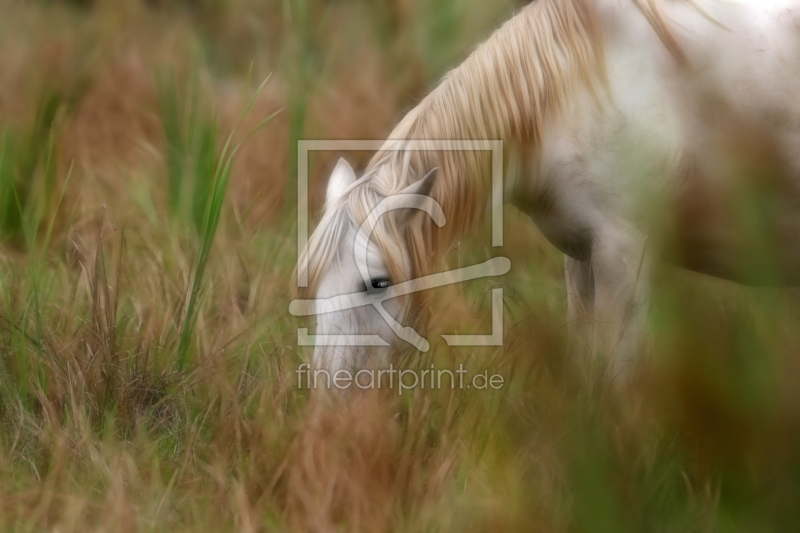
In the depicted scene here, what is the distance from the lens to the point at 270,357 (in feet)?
5.89

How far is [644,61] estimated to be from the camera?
1.73m

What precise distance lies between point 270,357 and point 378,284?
1.25 feet

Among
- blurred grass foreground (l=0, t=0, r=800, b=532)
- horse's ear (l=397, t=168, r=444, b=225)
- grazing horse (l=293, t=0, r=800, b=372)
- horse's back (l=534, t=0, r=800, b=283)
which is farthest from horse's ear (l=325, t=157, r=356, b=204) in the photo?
horse's back (l=534, t=0, r=800, b=283)

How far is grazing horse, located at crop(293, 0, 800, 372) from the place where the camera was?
65.7 inches

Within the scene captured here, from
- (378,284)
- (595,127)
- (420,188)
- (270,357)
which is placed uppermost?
(595,127)

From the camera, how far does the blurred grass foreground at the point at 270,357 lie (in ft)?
2.19

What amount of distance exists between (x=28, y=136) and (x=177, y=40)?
1669 mm

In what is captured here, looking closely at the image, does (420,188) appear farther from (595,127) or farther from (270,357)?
(270,357)

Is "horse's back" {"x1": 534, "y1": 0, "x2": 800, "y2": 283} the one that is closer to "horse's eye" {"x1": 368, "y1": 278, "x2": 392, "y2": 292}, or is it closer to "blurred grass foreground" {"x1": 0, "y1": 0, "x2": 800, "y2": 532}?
"blurred grass foreground" {"x1": 0, "y1": 0, "x2": 800, "y2": 532}

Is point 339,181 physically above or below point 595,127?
below

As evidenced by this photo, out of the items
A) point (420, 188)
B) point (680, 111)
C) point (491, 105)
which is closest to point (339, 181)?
point (420, 188)

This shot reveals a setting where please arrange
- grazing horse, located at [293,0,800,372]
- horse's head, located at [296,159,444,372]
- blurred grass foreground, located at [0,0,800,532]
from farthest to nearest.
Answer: grazing horse, located at [293,0,800,372], horse's head, located at [296,159,444,372], blurred grass foreground, located at [0,0,800,532]

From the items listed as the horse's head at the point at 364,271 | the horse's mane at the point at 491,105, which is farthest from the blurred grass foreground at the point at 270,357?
the horse's mane at the point at 491,105

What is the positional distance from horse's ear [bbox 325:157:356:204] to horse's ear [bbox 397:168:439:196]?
6.0 inches
